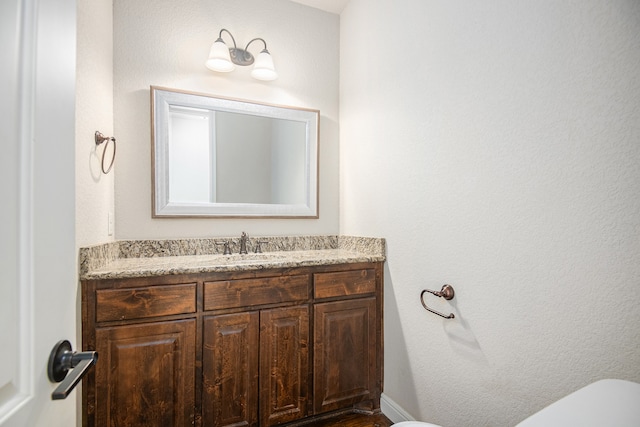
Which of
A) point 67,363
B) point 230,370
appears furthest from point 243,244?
point 67,363

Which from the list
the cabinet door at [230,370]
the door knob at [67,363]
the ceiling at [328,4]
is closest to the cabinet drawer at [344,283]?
the cabinet door at [230,370]

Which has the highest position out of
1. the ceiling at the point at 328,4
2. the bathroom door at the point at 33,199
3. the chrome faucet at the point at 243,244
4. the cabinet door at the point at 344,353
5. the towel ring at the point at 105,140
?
the ceiling at the point at 328,4

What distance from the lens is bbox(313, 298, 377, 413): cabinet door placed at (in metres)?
1.76

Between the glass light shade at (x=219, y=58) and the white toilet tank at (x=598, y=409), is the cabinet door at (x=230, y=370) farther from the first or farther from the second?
the glass light shade at (x=219, y=58)

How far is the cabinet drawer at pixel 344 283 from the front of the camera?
1774 mm

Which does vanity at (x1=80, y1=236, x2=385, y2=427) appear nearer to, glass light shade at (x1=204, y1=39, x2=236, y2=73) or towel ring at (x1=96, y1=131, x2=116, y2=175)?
towel ring at (x1=96, y1=131, x2=116, y2=175)

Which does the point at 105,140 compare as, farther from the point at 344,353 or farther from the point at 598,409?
the point at 598,409

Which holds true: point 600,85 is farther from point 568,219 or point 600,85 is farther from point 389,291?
point 389,291

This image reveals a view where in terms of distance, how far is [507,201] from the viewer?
124 cm

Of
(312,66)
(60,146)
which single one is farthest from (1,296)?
(312,66)

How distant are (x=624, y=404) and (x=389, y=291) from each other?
1255 millimetres

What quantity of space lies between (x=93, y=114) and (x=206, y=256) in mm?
941

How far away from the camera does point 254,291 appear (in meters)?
1.61

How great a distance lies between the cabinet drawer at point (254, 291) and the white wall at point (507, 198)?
584 millimetres
